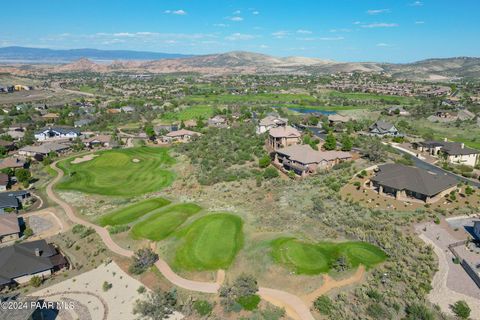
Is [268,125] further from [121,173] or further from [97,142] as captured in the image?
[97,142]

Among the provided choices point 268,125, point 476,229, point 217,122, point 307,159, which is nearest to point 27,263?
point 307,159

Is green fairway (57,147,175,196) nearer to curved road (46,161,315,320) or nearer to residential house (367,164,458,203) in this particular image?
curved road (46,161,315,320)

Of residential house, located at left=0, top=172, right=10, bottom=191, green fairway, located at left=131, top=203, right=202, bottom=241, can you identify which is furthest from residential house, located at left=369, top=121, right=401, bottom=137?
residential house, located at left=0, top=172, right=10, bottom=191

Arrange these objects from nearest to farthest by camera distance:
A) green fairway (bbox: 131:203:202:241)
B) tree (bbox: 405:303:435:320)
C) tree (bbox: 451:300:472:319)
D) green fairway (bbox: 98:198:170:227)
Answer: tree (bbox: 405:303:435:320) → tree (bbox: 451:300:472:319) → green fairway (bbox: 131:203:202:241) → green fairway (bbox: 98:198:170:227)

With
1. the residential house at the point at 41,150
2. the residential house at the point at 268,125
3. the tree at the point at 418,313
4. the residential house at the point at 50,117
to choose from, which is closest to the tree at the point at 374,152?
the residential house at the point at 268,125

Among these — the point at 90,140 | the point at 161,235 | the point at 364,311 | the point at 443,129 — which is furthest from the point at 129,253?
the point at 443,129
